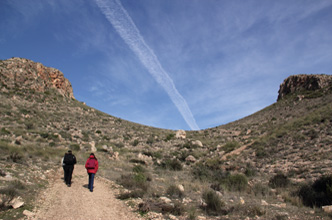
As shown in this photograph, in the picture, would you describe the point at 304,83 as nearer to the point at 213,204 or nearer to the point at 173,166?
the point at 173,166

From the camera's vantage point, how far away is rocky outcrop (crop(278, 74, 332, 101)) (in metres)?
48.7

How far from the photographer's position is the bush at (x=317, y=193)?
8.31 metres

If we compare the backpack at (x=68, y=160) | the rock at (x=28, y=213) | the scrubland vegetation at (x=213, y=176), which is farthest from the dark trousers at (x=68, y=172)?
the rock at (x=28, y=213)

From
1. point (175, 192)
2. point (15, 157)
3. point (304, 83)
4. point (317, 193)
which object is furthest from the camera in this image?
point (304, 83)

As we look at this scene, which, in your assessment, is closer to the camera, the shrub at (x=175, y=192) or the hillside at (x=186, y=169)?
the hillside at (x=186, y=169)

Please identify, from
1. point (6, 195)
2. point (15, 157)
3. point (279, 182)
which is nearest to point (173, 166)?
point (279, 182)

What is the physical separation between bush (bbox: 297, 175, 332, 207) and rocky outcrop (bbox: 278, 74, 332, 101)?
152 ft

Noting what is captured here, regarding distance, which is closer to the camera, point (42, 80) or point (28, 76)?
point (28, 76)

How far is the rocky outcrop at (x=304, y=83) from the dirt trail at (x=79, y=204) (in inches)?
2072

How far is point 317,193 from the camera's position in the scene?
8.80 m

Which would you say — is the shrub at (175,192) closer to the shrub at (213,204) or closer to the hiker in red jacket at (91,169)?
the shrub at (213,204)

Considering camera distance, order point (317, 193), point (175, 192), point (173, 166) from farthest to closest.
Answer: point (173, 166) < point (175, 192) < point (317, 193)

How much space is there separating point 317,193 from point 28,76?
49568 mm

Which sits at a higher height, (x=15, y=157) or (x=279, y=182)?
(x=15, y=157)
